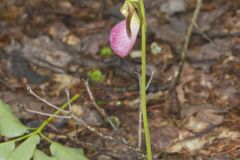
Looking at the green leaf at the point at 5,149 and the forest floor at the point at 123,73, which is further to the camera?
the forest floor at the point at 123,73

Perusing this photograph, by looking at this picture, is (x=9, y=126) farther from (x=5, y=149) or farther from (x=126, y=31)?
(x=126, y=31)

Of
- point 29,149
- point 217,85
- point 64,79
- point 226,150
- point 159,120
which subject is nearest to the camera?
point 29,149

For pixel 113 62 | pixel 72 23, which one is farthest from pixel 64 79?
pixel 72 23

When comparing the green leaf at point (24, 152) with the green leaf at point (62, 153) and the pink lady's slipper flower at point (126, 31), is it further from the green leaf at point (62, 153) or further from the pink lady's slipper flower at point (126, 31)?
the pink lady's slipper flower at point (126, 31)

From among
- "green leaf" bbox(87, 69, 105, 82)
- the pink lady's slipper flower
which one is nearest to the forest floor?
"green leaf" bbox(87, 69, 105, 82)

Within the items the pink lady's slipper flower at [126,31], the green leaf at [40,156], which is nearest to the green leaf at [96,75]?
the green leaf at [40,156]

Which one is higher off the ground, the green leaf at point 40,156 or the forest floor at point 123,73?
the forest floor at point 123,73

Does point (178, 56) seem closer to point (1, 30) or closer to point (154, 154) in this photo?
point (154, 154)

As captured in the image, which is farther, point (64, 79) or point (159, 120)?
point (64, 79)
